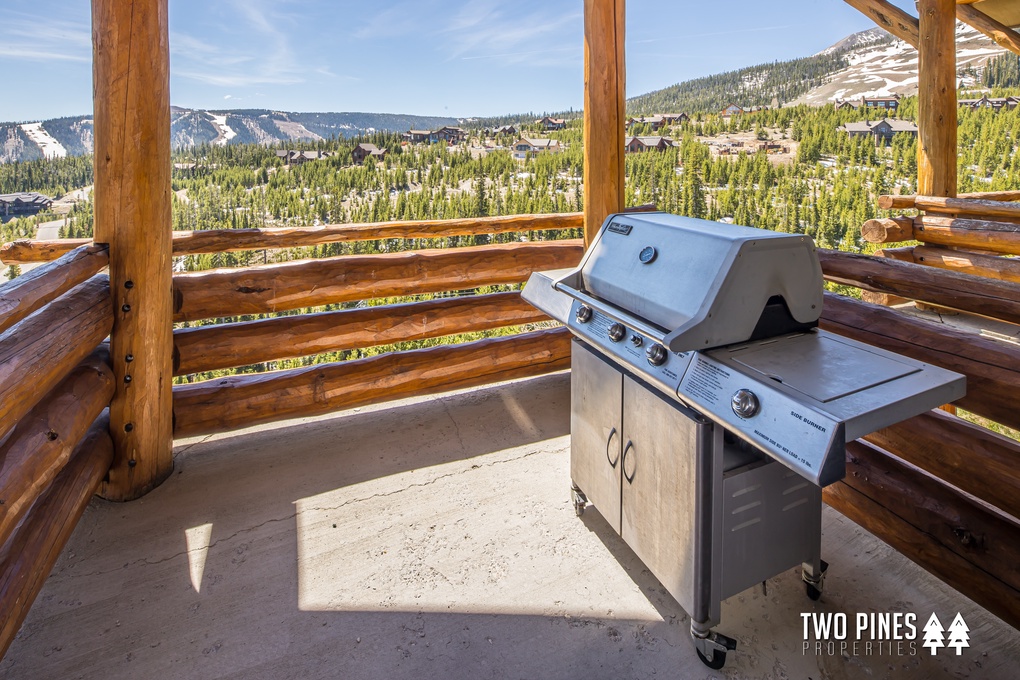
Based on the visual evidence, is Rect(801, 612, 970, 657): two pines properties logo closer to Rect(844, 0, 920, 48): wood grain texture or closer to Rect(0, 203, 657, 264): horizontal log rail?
Rect(0, 203, 657, 264): horizontal log rail

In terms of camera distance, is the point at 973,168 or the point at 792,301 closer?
the point at 792,301

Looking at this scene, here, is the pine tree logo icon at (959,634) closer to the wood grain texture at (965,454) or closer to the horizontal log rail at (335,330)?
the wood grain texture at (965,454)

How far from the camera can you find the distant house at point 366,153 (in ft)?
16.4

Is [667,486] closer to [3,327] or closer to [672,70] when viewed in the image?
[3,327]

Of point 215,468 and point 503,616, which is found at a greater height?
point 215,468

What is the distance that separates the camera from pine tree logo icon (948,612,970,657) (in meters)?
1.80

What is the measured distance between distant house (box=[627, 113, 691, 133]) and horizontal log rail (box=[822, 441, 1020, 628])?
3.91m

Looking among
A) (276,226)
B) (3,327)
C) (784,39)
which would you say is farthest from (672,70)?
(3,327)

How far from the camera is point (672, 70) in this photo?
6.91 metres

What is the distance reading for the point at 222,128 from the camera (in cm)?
445

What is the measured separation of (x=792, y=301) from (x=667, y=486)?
70 centimetres

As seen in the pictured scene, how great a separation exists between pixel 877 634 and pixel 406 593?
170 cm

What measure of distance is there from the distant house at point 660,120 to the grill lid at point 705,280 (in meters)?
3.71

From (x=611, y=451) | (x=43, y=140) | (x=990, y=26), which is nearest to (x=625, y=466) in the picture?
(x=611, y=451)
